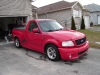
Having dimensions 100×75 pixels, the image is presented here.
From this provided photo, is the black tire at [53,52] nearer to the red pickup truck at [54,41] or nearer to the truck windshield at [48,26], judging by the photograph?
the red pickup truck at [54,41]

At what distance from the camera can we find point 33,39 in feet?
21.9

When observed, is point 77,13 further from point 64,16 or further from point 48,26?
point 48,26

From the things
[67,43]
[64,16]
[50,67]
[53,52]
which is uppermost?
[64,16]

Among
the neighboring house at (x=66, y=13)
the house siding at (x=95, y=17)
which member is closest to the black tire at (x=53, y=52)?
the neighboring house at (x=66, y=13)

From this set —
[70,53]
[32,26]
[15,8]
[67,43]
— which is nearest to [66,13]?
[15,8]

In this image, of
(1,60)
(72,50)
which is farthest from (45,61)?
(1,60)

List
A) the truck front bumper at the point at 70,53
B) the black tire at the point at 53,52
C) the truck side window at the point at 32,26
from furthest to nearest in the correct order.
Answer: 1. the truck side window at the point at 32,26
2. the black tire at the point at 53,52
3. the truck front bumper at the point at 70,53

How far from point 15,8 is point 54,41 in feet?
23.2

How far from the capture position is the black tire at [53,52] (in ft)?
18.0

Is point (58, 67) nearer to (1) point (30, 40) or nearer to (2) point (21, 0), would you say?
(1) point (30, 40)

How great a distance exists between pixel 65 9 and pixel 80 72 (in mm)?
A: 17397

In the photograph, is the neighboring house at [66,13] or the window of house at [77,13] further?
the window of house at [77,13]

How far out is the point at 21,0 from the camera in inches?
460

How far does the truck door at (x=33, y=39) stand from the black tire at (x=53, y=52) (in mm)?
623
